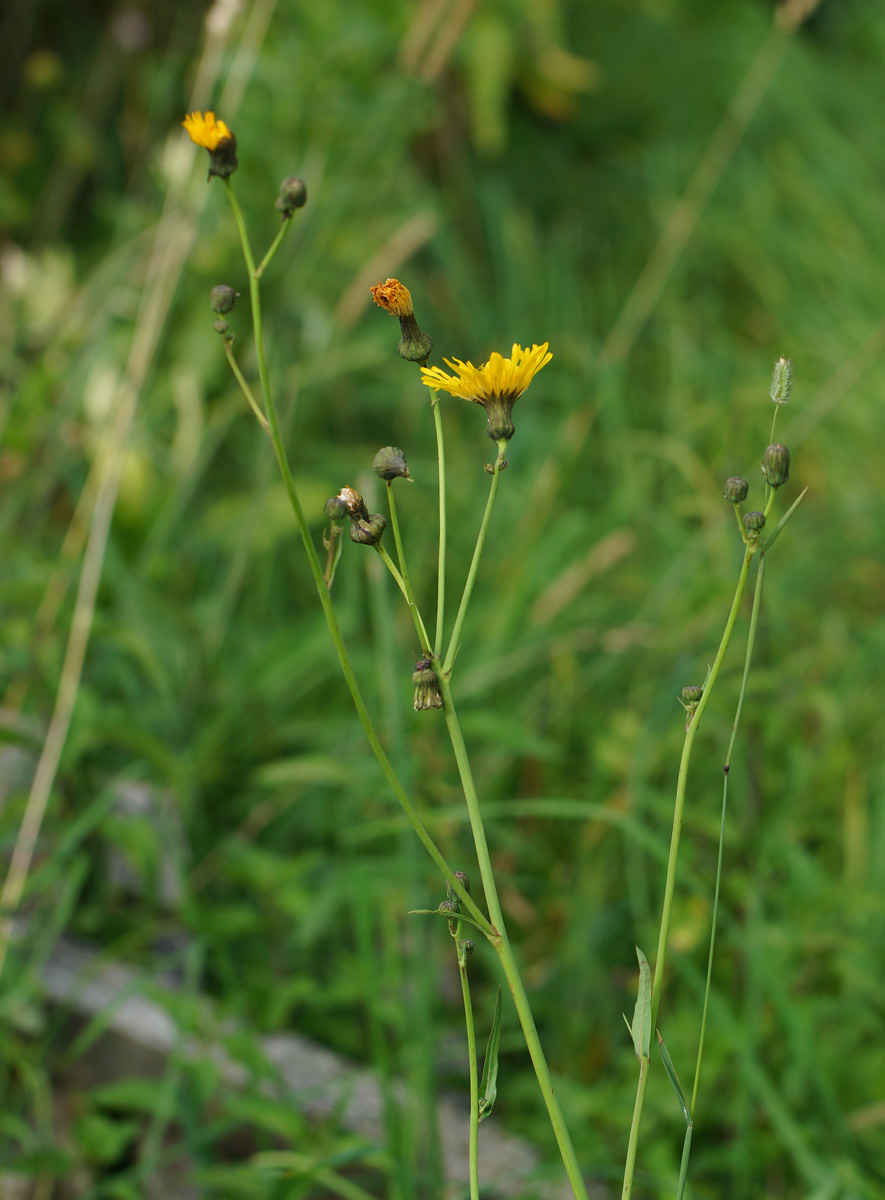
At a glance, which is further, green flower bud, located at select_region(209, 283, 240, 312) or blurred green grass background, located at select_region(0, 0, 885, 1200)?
blurred green grass background, located at select_region(0, 0, 885, 1200)

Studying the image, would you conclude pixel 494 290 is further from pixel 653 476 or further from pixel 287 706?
pixel 287 706

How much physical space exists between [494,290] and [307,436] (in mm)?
954

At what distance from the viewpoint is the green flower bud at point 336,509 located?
0.44 meters

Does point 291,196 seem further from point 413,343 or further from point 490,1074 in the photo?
point 490,1074

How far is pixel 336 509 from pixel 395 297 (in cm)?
9

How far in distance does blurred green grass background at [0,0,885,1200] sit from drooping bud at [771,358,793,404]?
0.51 m

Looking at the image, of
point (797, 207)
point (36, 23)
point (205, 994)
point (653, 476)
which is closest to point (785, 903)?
point (205, 994)

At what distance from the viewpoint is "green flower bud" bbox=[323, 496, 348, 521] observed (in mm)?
437

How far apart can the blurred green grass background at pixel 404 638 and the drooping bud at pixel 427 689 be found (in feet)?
1.24

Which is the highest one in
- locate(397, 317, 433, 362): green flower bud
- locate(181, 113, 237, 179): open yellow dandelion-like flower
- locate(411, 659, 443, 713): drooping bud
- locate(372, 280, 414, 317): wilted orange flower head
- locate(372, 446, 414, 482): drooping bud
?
locate(181, 113, 237, 179): open yellow dandelion-like flower

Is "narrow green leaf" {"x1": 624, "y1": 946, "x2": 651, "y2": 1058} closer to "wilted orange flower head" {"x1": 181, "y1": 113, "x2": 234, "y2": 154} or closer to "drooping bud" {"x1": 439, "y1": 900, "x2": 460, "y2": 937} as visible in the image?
"drooping bud" {"x1": 439, "y1": 900, "x2": 460, "y2": 937}

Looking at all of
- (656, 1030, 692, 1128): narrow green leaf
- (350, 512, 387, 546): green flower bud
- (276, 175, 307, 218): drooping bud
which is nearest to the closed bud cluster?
(350, 512, 387, 546): green flower bud

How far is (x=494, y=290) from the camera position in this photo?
2689 millimetres

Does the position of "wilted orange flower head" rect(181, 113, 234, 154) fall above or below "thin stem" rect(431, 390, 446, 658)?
above
